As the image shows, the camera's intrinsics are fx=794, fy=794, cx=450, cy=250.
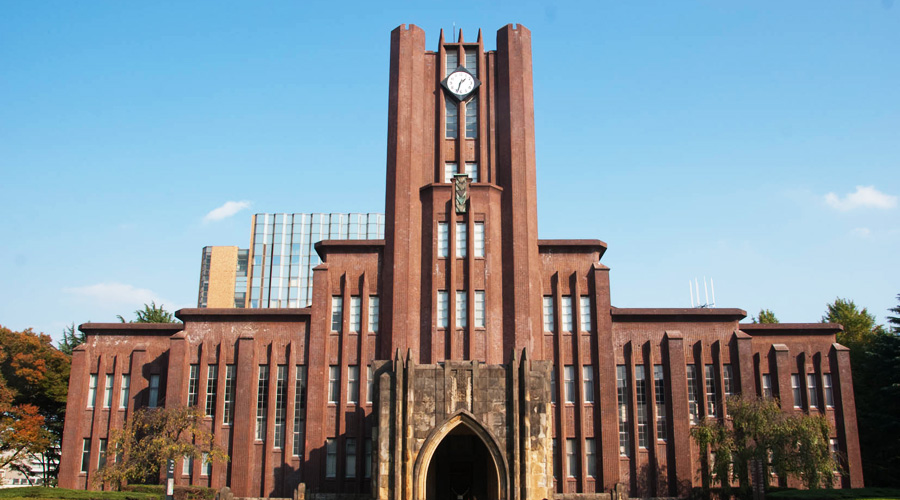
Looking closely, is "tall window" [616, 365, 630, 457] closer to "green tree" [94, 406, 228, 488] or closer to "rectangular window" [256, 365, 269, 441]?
"rectangular window" [256, 365, 269, 441]

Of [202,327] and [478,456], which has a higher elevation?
[202,327]

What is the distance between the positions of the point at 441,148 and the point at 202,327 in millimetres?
16051

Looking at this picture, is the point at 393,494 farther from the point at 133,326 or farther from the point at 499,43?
the point at 499,43

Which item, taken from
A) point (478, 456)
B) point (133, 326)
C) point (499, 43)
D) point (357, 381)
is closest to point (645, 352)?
point (478, 456)

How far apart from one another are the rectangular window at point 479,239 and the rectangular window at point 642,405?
401 inches

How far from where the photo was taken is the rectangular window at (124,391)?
42.4 metres

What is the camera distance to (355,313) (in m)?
41.7

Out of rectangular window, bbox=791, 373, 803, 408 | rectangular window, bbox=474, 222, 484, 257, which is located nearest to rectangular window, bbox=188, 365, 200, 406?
rectangular window, bbox=474, 222, 484, 257

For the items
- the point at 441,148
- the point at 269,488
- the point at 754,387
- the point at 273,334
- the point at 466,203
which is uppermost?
the point at 441,148

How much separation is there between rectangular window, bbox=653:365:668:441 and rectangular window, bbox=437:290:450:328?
37.1 ft

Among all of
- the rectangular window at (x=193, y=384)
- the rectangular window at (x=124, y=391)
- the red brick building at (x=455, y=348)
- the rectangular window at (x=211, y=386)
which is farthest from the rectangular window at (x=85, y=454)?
the rectangular window at (x=211, y=386)

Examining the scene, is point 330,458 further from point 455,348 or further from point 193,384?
point 455,348

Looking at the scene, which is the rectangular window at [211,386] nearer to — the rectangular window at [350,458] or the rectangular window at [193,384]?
the rectangular window at [193,384]

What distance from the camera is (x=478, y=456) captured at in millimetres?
39469
